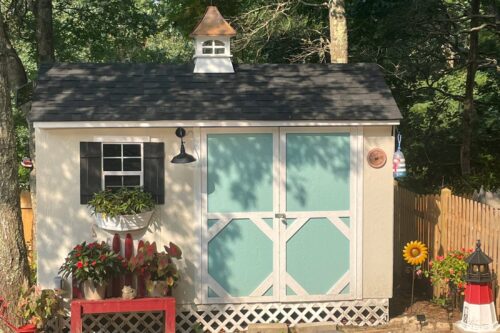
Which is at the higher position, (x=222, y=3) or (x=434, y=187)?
(x=222, y=3)

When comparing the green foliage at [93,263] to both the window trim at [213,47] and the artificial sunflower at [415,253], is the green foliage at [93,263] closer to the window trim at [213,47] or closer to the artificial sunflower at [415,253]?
the window trim at [213,47]

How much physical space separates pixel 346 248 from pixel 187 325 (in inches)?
85.7

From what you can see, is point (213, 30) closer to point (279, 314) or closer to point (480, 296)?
point (279, 314)

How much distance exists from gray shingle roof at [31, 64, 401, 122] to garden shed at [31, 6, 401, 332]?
0.03m

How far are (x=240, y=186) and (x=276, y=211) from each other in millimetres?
532

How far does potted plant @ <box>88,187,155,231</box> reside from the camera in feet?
28.5

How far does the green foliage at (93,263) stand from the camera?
8422 mm

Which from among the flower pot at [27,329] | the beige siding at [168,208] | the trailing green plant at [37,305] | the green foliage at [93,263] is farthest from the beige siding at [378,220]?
the flower pot at [27,329]

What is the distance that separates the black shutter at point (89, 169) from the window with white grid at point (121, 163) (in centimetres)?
9

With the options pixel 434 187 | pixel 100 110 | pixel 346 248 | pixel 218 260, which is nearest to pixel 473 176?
pixel 434 187

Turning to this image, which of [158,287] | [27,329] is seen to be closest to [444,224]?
[158,287]

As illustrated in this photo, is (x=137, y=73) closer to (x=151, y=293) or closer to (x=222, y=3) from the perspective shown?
(x=151, y=293)

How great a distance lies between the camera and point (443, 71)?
592 inches

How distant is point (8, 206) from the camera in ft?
27.7
